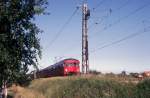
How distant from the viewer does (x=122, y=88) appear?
25.9 metres

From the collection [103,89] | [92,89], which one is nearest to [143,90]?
[103,89]

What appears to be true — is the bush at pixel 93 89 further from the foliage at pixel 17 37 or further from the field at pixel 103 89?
the foliage at pixel 17 37

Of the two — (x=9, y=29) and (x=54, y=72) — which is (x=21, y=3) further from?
(x=54, y=72)

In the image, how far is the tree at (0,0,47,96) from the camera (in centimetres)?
2141

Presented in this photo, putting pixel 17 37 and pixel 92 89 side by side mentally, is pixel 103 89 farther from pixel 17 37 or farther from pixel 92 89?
pixel 17 37

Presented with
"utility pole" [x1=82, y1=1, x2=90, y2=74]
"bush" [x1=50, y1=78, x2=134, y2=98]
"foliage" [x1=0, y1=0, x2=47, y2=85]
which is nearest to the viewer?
"foliage" [x1=0, y1=0, x2=47, y2=85]

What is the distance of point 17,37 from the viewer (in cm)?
2239

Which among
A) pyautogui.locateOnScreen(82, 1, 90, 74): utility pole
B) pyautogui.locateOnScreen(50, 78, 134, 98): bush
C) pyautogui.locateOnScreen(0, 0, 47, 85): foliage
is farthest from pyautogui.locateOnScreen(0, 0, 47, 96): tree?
pyautogui.locateOnScreen(82, 1, 90, 74): utility pole

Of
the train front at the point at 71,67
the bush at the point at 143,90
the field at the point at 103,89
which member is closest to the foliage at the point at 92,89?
the field at the point at 103,89

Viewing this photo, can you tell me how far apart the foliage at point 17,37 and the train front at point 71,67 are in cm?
2405

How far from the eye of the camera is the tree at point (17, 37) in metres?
21.4

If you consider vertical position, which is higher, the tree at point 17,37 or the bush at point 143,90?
the tree at point 17,37

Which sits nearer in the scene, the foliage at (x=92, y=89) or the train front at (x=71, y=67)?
the foliage at (x=92, y=89)

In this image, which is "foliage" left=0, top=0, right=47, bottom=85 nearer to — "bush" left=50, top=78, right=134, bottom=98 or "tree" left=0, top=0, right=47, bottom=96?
"tree" left=0, top=0, right=47, bottom=96
